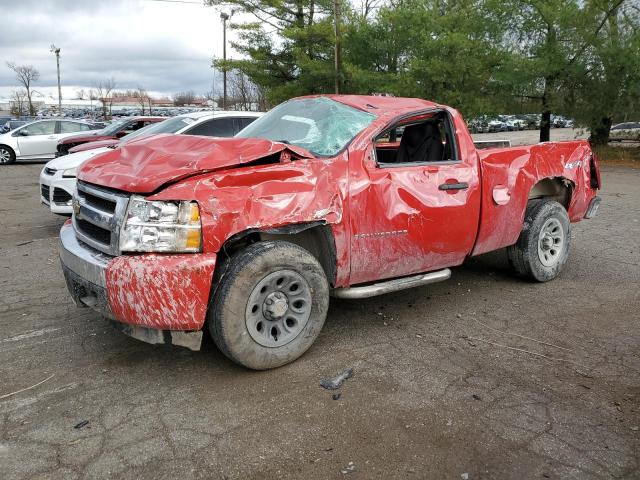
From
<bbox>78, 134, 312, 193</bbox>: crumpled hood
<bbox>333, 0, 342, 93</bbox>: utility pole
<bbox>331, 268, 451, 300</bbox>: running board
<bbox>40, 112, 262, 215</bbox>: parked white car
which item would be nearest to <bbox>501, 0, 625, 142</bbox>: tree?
<bbox>333, 0, 342, 93</bbox>: utility pole

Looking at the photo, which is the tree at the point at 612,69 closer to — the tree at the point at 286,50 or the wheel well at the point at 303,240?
the tree at the point at 286,50

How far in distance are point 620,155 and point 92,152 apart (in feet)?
62.6

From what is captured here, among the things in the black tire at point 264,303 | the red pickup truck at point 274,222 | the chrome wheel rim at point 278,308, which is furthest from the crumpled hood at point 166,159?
the chrome wheel rim at point 278,308

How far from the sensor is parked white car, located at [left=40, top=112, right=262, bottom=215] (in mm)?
7277

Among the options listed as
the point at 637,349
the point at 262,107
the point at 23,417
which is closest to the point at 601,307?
the point at 637,349

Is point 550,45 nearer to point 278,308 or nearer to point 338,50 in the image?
point 338,50

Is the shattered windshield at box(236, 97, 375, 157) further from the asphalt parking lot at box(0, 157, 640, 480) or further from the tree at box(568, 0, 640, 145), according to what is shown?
the tree at box(568, 0, 640, 145)

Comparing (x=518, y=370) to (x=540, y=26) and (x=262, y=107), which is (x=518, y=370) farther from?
(x=262, y=107)

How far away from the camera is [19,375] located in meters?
3.42

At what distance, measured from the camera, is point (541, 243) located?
529 centimetres

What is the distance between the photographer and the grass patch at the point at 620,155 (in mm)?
19016

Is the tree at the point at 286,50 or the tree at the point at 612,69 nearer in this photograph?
the tree at the point at 612,69

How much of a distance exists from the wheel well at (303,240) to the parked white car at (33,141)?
53.8ft

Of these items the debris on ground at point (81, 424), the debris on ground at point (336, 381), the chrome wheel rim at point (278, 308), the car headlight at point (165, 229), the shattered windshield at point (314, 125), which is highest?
the shattered windshield at point (314, 125)
